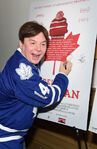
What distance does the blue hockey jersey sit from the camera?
109 centimetres

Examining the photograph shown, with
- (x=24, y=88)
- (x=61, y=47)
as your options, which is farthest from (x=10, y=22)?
(x=24, y=88)

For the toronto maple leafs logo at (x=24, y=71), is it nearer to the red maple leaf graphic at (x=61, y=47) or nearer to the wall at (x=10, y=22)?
the red maple leaf graphic at (x=61, y=47)

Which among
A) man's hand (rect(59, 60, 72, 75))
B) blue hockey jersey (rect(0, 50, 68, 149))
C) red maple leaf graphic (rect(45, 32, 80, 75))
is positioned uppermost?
red maple leaf graphic (rect(45, 32, 80, 75))

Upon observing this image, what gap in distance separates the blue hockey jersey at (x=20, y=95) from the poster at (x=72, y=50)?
0.10 meters

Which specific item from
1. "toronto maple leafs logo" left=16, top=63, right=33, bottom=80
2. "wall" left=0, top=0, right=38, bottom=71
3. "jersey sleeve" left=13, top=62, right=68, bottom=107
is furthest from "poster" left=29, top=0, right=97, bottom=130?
"wall" left=0, top=0, right=38, bottom=71

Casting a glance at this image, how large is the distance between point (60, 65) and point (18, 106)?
41 cm

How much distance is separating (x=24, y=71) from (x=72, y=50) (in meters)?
0.38

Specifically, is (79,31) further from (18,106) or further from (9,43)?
(9,43)

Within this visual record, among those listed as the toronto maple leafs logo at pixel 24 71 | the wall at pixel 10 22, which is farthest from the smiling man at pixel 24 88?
the wall at pixel 10 22

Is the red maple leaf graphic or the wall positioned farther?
the wall

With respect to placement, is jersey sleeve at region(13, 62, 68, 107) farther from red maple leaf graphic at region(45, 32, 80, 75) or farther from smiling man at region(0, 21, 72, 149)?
red maple leaf graphic at region(45, 32, 80, 75)

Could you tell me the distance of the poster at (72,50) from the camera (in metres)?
1.18

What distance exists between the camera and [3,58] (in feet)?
7.64

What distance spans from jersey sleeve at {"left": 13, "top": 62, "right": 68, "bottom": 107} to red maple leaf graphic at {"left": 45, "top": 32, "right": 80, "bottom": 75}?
0.27 meters
